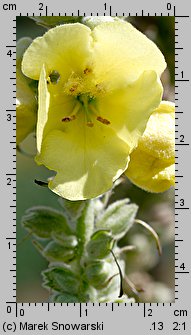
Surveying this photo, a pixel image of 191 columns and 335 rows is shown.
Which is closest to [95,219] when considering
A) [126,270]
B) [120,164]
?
[120,164]

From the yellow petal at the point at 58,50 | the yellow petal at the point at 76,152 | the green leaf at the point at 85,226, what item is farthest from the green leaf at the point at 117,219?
the yellow petal at the point at 58,50

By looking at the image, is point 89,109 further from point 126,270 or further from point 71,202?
point 126,270

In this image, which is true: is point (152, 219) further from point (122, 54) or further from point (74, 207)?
point (122, 54)

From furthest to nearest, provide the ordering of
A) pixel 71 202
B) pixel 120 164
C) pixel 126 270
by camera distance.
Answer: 1. pixel 126 270
2. pixel 71 202
3. pixel 120 164

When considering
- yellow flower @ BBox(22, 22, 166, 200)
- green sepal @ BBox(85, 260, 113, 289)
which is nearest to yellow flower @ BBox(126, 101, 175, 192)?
yellow flower @ BBox(22, 22, 166, 200)

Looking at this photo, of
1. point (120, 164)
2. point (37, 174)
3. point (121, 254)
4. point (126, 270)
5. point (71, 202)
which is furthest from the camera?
point (37, 174)
